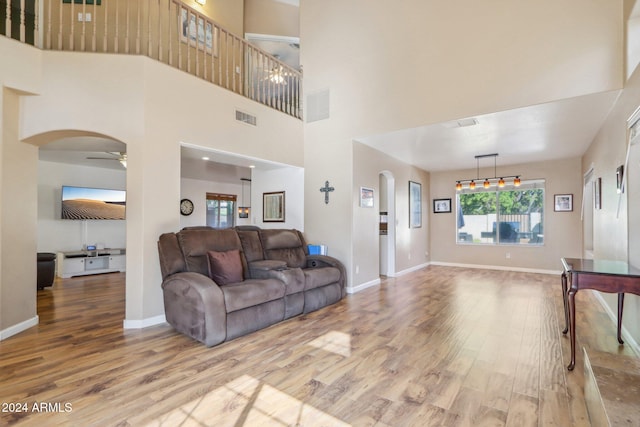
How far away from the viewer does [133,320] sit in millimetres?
3523

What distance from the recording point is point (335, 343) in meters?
3.08

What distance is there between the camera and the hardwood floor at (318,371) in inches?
77.3

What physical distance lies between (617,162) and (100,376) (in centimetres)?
549

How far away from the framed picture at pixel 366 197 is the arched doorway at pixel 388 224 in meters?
0.96

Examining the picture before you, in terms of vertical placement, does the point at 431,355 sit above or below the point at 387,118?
below

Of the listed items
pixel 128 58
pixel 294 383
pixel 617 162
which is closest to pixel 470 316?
pixel 617 162

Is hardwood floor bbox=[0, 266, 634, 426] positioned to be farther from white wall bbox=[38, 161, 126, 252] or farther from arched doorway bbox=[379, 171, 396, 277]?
white wall bbox=[38, 161, 126, 252]

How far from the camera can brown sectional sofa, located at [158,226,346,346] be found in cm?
305

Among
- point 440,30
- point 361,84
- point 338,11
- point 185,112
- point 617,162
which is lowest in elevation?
point 617,162

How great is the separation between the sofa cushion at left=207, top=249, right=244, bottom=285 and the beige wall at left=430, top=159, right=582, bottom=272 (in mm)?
6309

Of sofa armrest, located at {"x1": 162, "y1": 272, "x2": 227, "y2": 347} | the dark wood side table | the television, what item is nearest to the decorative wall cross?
sofa armrest, located at {"x1": 162, "y1": 272, "x2": 227, "y2": 347}

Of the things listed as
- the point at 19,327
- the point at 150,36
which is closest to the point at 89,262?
the point at 19,327

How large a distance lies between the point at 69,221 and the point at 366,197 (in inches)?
259

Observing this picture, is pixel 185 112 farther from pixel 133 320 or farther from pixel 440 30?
pixel 440 30
